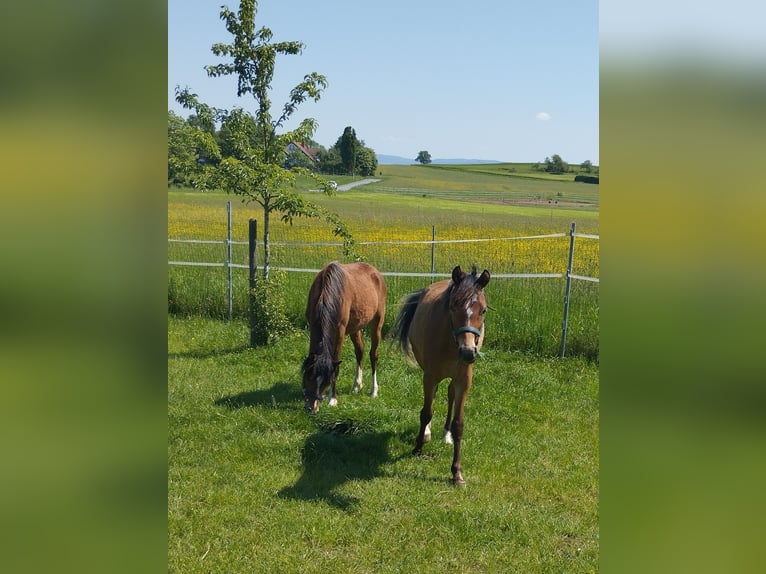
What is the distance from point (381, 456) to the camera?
16.2 feet

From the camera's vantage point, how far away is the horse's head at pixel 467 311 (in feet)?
12.8

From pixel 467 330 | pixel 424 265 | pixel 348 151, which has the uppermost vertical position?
pixel 348 151

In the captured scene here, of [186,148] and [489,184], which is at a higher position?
[489,184]

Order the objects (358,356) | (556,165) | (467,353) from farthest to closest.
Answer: (556,165) → (358,356) → (467,353)

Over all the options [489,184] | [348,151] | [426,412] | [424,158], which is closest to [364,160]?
[348,151]

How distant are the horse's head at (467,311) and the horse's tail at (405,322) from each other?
4.98 feet

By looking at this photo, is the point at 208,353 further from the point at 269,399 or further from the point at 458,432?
the point at 458,432

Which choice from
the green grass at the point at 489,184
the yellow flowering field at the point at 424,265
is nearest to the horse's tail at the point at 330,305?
the yellow flowering field at the point at 424,265

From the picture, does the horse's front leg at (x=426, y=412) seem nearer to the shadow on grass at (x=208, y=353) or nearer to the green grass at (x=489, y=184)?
the shadow on grass at (x=208, y=353)

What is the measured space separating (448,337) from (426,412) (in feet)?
2.64

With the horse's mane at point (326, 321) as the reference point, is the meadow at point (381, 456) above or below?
below

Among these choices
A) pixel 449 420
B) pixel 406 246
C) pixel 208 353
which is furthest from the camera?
pixel 406 246
